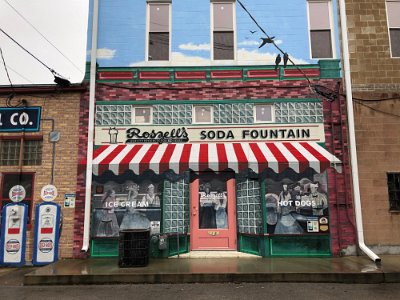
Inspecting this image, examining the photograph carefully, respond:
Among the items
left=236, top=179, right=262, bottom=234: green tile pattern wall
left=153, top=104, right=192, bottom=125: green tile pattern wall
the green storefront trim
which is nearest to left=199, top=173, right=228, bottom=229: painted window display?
left=236, top=179, right=262, bottom=234: green tile pattern wall

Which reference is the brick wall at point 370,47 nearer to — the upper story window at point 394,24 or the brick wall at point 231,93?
the upper story window at point 394,24

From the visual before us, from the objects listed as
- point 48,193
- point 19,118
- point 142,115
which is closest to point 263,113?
point 142,115

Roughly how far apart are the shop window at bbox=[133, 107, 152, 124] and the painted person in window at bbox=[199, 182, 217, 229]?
2.45 meters

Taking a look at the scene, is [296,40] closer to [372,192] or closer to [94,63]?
[372,192]

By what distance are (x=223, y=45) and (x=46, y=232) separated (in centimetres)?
707

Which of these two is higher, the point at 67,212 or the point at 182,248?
Result: the point at 67,212

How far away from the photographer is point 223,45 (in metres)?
10.7

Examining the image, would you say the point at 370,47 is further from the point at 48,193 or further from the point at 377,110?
the point at 48,193

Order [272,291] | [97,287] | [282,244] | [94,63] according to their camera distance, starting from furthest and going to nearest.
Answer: [94,63], [282,244], [97,287], [272,291]

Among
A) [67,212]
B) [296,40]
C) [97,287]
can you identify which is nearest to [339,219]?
[296,40]

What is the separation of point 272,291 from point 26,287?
4.90 meters

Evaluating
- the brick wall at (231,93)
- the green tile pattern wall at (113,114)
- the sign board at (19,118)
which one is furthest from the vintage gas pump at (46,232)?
the green tile pattern wall at (113,114)

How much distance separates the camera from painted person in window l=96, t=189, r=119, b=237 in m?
9.70

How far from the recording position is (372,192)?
384 inches
